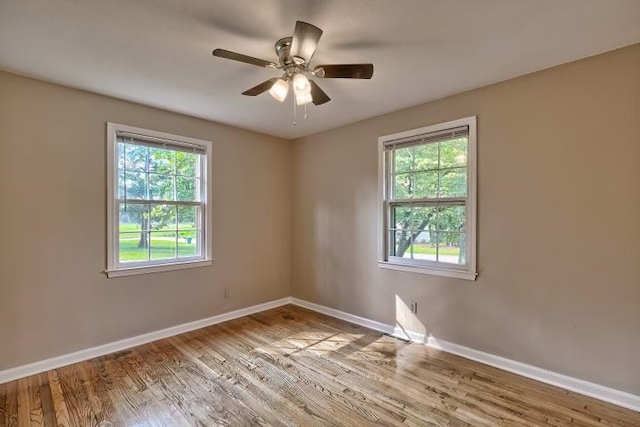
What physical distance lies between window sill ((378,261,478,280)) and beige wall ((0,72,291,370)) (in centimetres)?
207

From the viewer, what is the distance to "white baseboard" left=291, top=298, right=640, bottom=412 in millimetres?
2217

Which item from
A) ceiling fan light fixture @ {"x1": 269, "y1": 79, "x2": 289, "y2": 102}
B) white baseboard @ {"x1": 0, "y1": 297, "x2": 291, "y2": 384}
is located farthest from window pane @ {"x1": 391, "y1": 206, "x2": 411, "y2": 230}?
white baseboard @ {"x1": 0, "y1": 297, "x2": 291, "y2": 384}

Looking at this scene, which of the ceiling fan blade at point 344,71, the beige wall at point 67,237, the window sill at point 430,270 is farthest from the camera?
the window sill at point 430,270

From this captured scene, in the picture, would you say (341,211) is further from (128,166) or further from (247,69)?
(128,166)

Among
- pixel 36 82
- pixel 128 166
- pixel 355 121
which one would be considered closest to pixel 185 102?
pixel 128 166

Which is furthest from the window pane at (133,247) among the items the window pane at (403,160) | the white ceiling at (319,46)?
the window pane at (403,160)

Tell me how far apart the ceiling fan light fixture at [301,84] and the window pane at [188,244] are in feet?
7.81

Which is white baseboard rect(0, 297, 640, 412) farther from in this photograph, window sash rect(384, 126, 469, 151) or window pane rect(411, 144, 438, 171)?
window sash rect(384, 126, 469, 151)

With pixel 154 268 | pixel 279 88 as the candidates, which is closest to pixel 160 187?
pixel 154 268

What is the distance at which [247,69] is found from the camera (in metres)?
2.47

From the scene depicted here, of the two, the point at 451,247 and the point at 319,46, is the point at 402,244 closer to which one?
the point at 451,247

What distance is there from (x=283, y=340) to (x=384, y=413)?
147 cm

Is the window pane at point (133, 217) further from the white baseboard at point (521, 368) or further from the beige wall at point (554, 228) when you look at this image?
the beige wall at point (554, 228)

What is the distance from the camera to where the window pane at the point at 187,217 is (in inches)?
143
